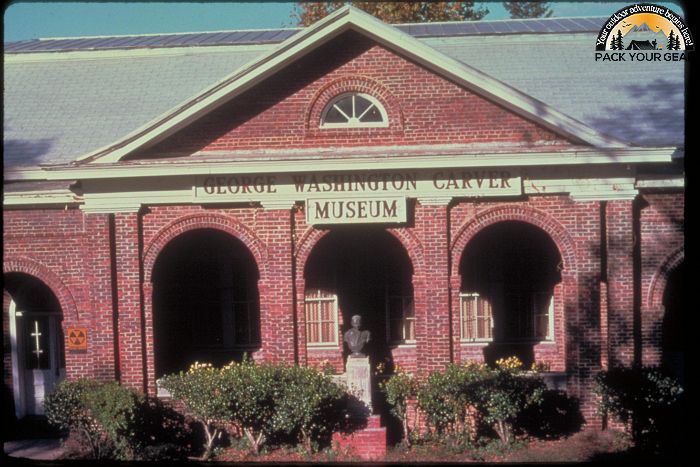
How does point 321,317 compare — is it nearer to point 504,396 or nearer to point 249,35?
point 504,396

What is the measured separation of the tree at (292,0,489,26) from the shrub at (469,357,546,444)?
19.4 m

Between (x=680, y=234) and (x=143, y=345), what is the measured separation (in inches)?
373

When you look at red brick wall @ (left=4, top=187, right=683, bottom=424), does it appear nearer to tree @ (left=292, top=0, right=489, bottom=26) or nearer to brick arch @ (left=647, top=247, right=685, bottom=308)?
brick arch @ (left=647, top=247, right=685, bottom=308)

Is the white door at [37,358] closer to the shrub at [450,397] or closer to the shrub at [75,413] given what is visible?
the shrub at [75,413]

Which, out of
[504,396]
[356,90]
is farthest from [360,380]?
[356,90]

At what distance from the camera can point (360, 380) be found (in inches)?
511

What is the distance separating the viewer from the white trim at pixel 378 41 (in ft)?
41.1

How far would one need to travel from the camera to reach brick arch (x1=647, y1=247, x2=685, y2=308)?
44.0 ft

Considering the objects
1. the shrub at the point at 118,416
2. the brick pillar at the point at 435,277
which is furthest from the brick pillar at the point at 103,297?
the brick pillar at the point at 435,277

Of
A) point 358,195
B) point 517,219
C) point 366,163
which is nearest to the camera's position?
point 366,163

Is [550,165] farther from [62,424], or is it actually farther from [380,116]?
[62,424]

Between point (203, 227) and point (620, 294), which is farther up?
point (203, 227)

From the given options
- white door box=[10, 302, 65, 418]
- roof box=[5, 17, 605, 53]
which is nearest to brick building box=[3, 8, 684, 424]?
white door box=[10, 302, 65, 418]

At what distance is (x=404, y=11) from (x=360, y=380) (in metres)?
20.1
